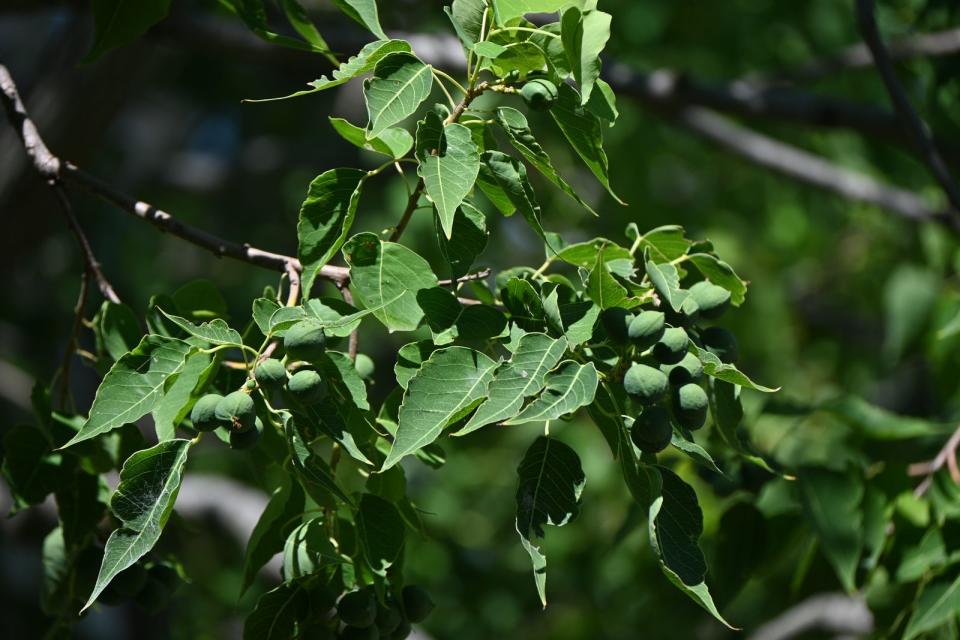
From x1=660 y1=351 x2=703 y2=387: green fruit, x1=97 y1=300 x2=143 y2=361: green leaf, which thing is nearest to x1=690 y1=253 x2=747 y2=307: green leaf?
x1=660 y1=351 x2=703 y2=387: green fruit

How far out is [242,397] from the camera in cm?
120

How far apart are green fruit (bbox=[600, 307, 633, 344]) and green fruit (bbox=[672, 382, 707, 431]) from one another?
106 millimetres

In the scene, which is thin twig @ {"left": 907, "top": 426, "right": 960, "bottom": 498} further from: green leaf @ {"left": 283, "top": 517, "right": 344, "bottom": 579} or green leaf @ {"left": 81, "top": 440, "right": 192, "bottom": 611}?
green leaf @ {"left": 81, "top": 440, "right": 192, "bottom": 611}

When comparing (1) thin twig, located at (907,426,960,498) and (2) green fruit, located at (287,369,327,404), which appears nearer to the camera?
(2) green fruit, located at (287,369,327,404)

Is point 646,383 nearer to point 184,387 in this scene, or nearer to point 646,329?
point 646,329

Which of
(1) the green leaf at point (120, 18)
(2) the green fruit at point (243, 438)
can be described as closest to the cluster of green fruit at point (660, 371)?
(2) the green fruit at point (243, 438)

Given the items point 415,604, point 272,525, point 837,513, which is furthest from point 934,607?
point 272,525

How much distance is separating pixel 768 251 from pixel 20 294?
13.4 feet

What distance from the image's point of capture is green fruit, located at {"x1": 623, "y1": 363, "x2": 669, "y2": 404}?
1206 mm

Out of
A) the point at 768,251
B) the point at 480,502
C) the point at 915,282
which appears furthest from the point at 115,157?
the point at 915,282

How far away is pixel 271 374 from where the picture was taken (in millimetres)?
1207

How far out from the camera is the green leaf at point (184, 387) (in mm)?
1277

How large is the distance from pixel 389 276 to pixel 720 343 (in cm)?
48

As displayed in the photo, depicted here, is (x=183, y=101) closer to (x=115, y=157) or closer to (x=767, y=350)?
(x=115, y=157)
